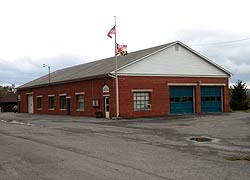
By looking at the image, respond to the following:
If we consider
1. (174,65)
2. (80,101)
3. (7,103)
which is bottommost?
(7,103)

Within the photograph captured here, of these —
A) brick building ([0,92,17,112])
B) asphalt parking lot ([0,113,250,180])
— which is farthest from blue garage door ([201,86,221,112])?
brick building ([0,92,17,112])

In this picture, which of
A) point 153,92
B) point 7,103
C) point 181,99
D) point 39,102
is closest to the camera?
point 153,92

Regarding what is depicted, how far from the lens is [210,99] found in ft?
135

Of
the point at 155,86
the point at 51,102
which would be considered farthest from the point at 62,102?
the point at 155,86

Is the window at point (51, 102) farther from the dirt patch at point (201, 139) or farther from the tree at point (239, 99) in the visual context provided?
the dirt patch at point (201, 139)

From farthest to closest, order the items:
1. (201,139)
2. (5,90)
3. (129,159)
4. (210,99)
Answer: (5,90), (210,99), (201,139), (129,159)

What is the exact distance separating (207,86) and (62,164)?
3200cm

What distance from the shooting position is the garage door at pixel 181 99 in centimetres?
3862

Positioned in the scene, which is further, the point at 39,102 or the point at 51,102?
the point at 39,102

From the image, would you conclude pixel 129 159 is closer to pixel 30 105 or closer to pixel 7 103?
pixel 30 105

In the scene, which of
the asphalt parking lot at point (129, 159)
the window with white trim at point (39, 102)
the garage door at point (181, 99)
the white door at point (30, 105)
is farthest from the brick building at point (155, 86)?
the asphalt parking lot at point (129, 159)

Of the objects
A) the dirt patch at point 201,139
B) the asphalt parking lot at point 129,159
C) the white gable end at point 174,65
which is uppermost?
the white gable end at point 174,65

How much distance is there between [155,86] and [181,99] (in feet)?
11.4

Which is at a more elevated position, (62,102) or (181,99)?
(181,99)
